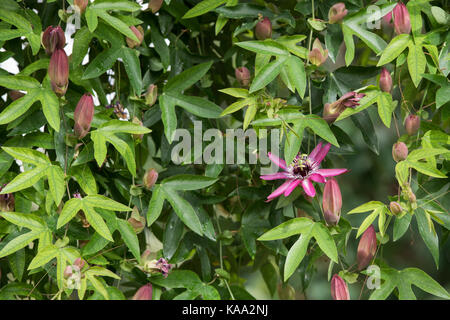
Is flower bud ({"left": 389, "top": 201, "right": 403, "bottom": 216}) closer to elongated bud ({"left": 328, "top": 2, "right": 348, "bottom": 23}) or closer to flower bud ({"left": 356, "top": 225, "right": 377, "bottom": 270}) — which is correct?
flower bud ({"left": 356, "top": 225, "right": 377, "bottom": 270})

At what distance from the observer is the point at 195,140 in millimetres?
990

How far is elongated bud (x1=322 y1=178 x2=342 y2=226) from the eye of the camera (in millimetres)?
868

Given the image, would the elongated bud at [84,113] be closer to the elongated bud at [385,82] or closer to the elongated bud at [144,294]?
the elongated bud at [144,294]

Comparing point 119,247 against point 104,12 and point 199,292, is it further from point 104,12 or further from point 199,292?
point 104,12

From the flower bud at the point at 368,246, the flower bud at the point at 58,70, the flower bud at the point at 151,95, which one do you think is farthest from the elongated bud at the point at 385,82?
the flower bud at the point at 58,70

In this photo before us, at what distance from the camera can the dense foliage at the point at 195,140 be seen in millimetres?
867

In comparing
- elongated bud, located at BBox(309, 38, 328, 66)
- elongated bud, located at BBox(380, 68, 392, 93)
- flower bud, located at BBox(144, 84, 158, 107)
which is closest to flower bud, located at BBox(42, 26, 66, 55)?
flower bud, located at BBox(144, 84, 158, 107)

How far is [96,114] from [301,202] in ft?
1.26

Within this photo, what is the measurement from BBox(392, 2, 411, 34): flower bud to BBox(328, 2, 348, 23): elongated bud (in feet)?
0.27

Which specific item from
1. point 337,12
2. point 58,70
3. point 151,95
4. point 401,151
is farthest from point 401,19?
point 58,70

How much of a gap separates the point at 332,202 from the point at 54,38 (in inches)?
20.0

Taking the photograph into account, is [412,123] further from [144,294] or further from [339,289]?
[144,294]

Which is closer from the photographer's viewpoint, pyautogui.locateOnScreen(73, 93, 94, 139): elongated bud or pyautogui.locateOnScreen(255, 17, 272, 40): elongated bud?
pyautogui.locateOnScreen(73, 93, 94, 139): elongated bud

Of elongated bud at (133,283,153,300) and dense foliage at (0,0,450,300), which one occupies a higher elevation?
dense foliage at (0,0,450,300)
